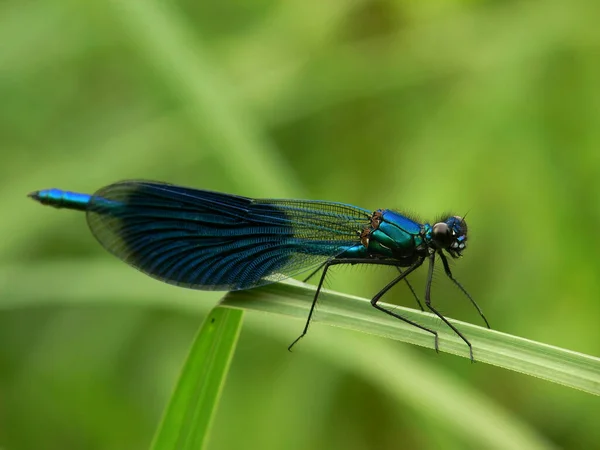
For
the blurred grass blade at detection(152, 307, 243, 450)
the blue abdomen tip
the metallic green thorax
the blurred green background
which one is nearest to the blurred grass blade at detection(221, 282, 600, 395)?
the blurred grass blade at detection(152, 307, 243, 450)

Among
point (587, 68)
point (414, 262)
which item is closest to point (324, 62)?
point (587, 68)

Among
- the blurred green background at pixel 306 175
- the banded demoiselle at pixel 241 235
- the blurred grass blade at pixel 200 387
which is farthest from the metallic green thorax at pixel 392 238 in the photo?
the blurred grass blade at pixel 200 387

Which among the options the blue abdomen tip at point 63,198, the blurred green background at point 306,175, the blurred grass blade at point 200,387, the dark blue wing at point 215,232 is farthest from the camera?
the blurred green background at point 306,175

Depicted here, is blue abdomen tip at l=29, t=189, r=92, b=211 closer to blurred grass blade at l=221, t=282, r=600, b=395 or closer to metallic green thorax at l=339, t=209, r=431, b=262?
blurred grass blade at l=221, t=282, r=600, b=395

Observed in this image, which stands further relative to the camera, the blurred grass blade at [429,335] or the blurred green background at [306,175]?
the blurred green background at [306,175]

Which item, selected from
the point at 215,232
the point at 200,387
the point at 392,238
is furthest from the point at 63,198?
the point at 392,238

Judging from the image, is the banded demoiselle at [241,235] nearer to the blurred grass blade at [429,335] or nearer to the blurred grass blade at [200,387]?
the blurred grass blade at [429,335]

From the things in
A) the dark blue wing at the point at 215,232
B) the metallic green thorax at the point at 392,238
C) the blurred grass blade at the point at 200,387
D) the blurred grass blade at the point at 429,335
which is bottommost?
the blurred grass blade at the point at 200,387

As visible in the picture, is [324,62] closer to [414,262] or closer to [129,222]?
[414,262]
